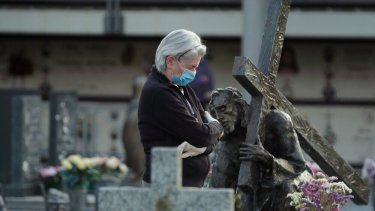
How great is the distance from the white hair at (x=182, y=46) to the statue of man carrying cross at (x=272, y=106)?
1.39ft

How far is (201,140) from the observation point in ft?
26.3

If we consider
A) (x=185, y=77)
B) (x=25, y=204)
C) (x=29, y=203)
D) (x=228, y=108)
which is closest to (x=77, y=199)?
(x=25, y=204)

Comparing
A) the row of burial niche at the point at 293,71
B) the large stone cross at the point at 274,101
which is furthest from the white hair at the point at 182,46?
the row of burial niche at the point at 293,71

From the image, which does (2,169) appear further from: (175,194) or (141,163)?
(175,194)

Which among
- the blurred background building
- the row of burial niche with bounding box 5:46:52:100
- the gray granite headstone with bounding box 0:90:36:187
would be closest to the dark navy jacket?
the gray granite headstone with bounding box 0:90:36:187

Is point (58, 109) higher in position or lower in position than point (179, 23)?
lower

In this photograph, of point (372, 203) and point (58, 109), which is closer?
point (372, 203)

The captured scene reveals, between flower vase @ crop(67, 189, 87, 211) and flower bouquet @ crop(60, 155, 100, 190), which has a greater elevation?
flower bouquet @ crop(60, 155, 100, 190)

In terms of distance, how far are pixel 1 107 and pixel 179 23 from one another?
452 cm

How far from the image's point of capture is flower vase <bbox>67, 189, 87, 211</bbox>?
15.8 metres

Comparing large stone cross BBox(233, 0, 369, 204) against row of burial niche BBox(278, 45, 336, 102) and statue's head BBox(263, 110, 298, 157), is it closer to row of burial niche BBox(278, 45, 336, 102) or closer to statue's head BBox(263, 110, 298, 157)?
statue's head BBox(263, 110, 298, 157)

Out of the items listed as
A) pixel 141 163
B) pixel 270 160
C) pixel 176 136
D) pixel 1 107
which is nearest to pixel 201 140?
pixel 176 136

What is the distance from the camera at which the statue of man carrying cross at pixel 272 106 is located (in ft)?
27.8

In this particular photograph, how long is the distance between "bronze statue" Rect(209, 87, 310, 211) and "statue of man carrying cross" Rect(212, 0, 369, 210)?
2.6 inches
